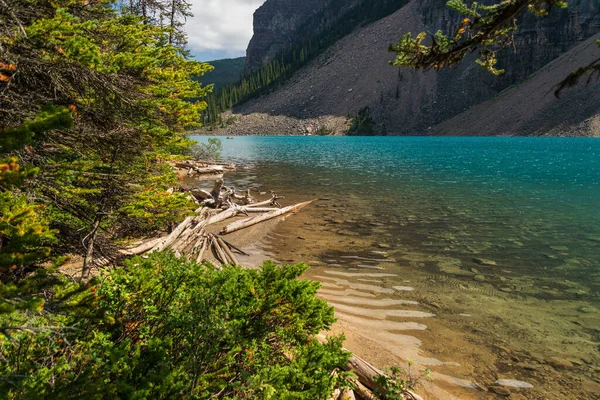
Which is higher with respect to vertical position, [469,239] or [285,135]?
[285,135]

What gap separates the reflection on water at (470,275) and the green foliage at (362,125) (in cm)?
10431

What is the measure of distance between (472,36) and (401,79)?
137m

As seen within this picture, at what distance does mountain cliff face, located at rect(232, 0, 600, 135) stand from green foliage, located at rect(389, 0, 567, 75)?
381 feet

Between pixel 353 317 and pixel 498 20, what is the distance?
622 centimetres

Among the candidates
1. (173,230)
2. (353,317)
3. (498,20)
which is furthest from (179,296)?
(173,230)

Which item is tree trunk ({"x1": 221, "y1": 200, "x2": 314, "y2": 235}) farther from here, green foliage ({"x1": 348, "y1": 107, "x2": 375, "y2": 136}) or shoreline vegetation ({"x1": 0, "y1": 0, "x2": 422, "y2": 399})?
green foliage ({"x1": 348, "y1": 107, "x2": 375, "y2": 136})

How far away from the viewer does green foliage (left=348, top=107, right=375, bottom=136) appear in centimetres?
12419

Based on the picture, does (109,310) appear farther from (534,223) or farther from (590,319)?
(534,223)

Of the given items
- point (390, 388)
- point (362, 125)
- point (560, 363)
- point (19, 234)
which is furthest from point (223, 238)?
point (362, 125)

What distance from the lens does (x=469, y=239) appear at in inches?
509

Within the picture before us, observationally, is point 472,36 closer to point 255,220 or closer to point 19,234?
point 19,234

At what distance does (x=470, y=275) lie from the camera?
31.9 ft

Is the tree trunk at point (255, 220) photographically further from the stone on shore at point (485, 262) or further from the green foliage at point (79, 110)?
the stone on shore at point (485, 262)

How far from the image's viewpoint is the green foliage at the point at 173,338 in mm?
3087
